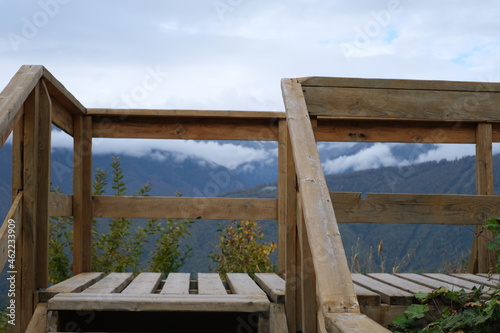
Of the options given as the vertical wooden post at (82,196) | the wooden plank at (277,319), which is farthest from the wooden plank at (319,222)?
the vertical wooden post at (82,196)

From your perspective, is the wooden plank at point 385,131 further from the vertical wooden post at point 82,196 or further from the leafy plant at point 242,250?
the leafy plant at point 242,250

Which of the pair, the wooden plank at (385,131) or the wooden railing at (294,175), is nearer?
the wooden railing at (294,175)

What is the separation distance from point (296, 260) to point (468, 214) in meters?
1.09

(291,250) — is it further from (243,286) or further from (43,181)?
(43,181)

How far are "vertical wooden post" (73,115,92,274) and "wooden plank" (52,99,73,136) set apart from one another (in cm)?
8

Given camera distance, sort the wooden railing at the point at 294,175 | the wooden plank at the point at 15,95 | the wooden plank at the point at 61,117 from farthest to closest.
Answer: the wooden plank at the point at 61,117 → the wooden plank at the point at 15,95 → the wooden railing at the point at 294,175

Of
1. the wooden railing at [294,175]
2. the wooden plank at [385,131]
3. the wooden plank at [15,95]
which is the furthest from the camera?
the wooden plank at [385,131]

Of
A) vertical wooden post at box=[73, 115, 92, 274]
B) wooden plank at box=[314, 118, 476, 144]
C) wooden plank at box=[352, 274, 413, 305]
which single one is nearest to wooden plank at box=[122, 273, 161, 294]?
vertical wooden post at box=[73, 115, 92, 274]

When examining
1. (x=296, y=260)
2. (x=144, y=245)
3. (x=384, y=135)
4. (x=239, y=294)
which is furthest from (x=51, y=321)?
(x=144, y=245)

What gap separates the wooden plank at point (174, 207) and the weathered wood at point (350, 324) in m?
2.68

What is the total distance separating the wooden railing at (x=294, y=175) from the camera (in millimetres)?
1986

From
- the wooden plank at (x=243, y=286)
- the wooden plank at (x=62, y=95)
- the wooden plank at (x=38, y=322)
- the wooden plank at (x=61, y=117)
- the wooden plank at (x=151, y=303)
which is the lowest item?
the wooden plank at (x=38, y=322)

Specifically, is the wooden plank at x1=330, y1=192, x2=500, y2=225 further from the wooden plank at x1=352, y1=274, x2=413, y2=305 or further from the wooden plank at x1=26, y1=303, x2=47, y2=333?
the wooden plank at x1=26, y1=303, x2=47, y2=333

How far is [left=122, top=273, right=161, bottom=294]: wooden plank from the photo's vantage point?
9.52 ft
